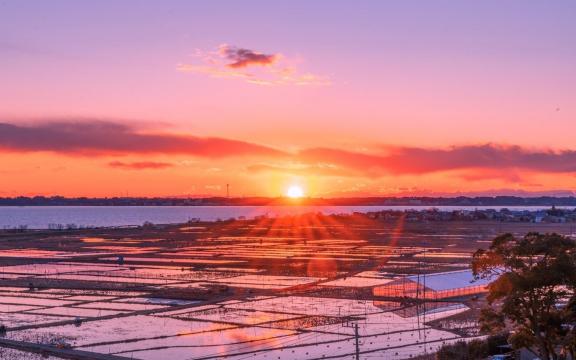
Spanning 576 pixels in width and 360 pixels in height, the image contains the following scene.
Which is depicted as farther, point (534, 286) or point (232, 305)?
point (232, 305)

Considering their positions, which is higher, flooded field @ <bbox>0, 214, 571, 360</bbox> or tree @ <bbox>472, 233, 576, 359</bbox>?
tree @ <bbox>472, 233, 576, 359</bbox>

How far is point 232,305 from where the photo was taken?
113 ft

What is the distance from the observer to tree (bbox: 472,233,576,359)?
586 inches

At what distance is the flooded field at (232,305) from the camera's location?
25453mm

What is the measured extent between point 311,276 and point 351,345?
20.3 metres

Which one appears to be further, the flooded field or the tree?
the flooded field

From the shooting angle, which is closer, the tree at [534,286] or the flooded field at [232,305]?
the tree at [534,286]

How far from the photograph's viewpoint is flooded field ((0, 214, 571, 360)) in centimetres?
2545

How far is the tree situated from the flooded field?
5811mm

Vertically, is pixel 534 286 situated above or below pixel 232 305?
above

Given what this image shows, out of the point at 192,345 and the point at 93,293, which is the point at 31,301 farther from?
the point at 192,345

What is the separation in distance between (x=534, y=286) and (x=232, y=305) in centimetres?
2130

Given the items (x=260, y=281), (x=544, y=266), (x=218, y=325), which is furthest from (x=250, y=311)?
(x=544, y=266)

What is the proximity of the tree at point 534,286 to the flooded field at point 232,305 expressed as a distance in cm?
581
